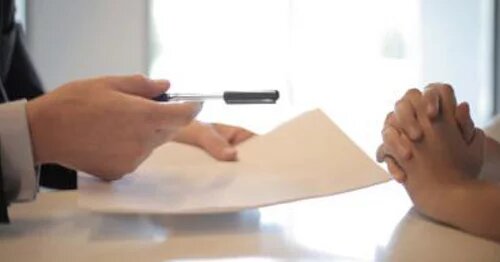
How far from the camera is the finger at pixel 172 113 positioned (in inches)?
19.9

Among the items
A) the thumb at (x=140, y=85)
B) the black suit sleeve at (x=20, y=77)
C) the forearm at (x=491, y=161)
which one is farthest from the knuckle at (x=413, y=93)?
the black suit sleeve at (x=20, y=77)

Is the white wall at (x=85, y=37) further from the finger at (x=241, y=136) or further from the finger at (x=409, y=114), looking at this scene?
the finger at (x=409, y=114)

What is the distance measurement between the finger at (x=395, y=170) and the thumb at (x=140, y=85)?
0.67 feet

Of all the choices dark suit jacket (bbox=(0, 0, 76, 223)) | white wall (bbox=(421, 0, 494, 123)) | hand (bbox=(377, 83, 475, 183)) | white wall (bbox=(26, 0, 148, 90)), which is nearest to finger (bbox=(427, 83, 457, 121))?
hand (bbox=(377, 83, 475, 183))

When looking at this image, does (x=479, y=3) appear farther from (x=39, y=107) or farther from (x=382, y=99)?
(x=39, y=107)

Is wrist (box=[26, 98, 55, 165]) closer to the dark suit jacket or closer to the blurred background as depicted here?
the dark suit jacket

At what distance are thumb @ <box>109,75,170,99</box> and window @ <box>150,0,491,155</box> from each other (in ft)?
7.91

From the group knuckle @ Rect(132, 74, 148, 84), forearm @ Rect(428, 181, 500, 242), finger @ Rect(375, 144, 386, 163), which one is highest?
knuckle @ Rect(132, 74, 148, 84)

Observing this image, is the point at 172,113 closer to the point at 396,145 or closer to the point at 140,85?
the point at 140,85

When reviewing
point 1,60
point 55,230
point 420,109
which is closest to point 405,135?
point 420,109

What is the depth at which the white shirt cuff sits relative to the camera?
0.50 metres

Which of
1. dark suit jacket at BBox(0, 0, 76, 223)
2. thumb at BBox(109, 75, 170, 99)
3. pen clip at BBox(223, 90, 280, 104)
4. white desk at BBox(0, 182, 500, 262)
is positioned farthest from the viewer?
dark suit jacket at BBox(0, 0, 76, 223)

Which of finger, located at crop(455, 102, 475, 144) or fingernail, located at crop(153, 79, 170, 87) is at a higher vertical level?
fingernail, located at crop(153, 79, 170, 87)

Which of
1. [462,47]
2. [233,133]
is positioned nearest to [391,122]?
[233,133]
